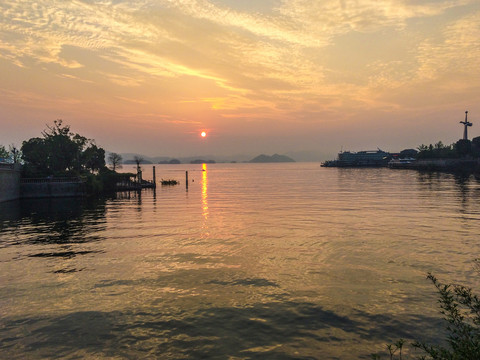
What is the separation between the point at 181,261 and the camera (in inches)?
847

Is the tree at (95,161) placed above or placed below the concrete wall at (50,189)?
above

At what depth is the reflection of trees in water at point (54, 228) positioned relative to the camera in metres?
25.0

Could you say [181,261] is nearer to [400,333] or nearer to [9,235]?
[400,333]

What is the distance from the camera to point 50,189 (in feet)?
220

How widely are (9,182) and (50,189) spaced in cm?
830

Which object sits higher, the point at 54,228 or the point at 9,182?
the point at 9,182

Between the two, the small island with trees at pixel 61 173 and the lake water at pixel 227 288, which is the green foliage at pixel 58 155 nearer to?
the small island with trees at pixel 61 173

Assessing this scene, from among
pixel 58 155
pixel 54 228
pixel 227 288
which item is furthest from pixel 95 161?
pixel 227 288

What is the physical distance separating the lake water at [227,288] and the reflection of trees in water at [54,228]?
0.30m

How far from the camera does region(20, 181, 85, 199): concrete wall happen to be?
213ft

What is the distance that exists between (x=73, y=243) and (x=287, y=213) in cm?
2630

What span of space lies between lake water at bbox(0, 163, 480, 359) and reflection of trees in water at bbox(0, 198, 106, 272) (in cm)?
30

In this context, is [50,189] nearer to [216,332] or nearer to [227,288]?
[227,288]

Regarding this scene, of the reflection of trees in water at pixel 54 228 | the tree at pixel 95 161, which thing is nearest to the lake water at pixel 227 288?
the reflection of trees in water at pixel 54 228
